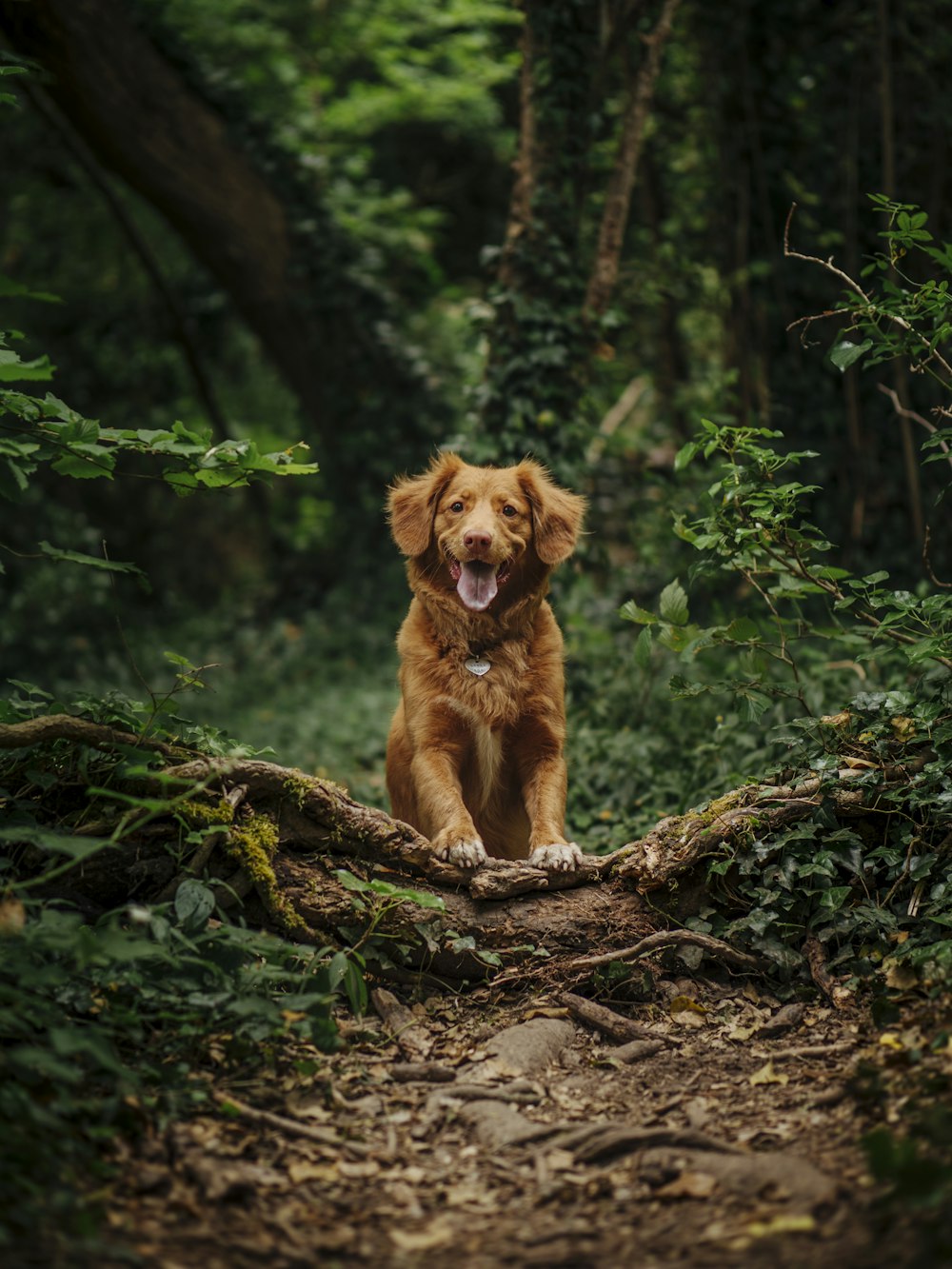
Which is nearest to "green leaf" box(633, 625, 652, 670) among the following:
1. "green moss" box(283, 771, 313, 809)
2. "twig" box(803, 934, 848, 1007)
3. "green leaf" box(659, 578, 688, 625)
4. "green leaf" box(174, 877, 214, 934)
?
"green leaf" box(659, 578, 688, 625)

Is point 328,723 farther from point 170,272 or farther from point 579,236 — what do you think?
point 170,272

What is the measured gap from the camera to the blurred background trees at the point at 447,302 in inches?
281

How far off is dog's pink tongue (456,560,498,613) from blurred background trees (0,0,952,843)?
1.06 metres

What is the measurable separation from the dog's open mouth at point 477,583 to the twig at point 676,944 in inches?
54.6

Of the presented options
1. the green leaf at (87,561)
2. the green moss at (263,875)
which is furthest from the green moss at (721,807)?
the green leaf at (87,561)

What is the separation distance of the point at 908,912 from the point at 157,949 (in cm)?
236

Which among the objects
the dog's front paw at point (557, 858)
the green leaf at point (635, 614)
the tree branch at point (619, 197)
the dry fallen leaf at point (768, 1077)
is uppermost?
the tree branch at point (619, 197)

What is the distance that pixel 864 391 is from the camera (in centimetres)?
804

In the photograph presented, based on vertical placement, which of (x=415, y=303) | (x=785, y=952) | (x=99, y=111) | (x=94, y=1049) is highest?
(x=99, y=111)

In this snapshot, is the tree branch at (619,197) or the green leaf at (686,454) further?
the tree branch at (619,197)

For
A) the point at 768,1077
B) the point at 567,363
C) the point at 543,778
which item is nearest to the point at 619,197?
the point at 567,363

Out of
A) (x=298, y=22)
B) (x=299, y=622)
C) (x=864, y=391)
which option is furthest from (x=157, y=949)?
(x=298, y=22)

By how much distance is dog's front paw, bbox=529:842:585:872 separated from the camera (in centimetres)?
399

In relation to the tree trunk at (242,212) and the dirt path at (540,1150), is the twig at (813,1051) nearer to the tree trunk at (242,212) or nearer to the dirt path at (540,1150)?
the dirt path at (540,1150)
